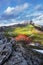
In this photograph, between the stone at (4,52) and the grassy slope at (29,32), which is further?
the grassy slope at (29,32)

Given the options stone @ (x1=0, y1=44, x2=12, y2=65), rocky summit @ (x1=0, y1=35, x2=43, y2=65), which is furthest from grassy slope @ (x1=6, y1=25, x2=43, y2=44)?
stone @ (x1=0, y1=44, x2=12, y2=65)

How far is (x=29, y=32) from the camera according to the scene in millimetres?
7016

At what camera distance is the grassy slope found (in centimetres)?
686

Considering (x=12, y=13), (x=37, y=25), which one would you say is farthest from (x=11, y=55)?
(x=12, y=13)

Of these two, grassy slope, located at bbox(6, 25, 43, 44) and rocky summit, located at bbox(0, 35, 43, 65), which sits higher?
grassy slope, located at bbox(6, 25, 43, 44)

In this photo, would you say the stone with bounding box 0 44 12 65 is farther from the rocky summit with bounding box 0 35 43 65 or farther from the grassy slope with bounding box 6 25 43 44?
the grassy slope with bounding box 6 25 43 44

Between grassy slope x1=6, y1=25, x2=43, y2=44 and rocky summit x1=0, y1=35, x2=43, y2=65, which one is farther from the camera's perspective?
grassy slope x1=6, y1=25, x2=43, y2=44

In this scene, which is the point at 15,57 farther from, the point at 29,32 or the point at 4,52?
the point at 29,32

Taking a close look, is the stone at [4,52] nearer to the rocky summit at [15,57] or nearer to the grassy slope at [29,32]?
the rocky summit at [15,57]

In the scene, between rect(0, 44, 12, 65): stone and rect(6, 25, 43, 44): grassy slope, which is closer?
rect(0, 44, 12, 65): stone

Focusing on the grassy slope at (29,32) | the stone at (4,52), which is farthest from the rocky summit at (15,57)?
the grassy slope at (29,32)

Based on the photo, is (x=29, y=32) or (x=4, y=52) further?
(x=29, y=32)

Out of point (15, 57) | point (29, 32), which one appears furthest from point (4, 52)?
point (29, 32)

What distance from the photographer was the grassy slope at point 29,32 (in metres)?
6.86
